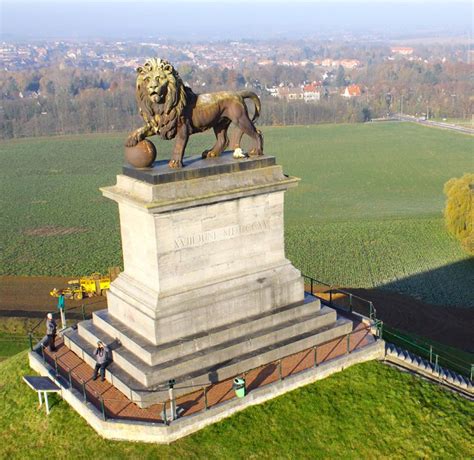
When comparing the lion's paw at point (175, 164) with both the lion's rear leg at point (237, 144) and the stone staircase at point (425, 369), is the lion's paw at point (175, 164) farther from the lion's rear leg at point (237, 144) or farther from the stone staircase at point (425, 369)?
the stone staircase at point (425, 369)

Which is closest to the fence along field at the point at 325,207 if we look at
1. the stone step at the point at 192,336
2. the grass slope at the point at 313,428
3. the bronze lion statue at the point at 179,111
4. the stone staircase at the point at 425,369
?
the stone staircase at the point at 425,369

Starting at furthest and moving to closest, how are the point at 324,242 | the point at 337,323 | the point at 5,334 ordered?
the point at 324,242, the point at 5,334, the point at 337,323

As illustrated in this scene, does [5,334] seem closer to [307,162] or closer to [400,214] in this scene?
[400,214]

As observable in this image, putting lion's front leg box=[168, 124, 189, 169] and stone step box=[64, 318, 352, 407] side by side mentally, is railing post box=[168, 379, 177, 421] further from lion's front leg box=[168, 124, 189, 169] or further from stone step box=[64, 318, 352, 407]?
lion's front leg box=[168, 124, 189, 169]

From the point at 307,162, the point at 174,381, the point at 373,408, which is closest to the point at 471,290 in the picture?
the point at 373,408

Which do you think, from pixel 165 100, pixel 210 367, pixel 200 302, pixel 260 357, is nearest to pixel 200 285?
pixel 200 302
